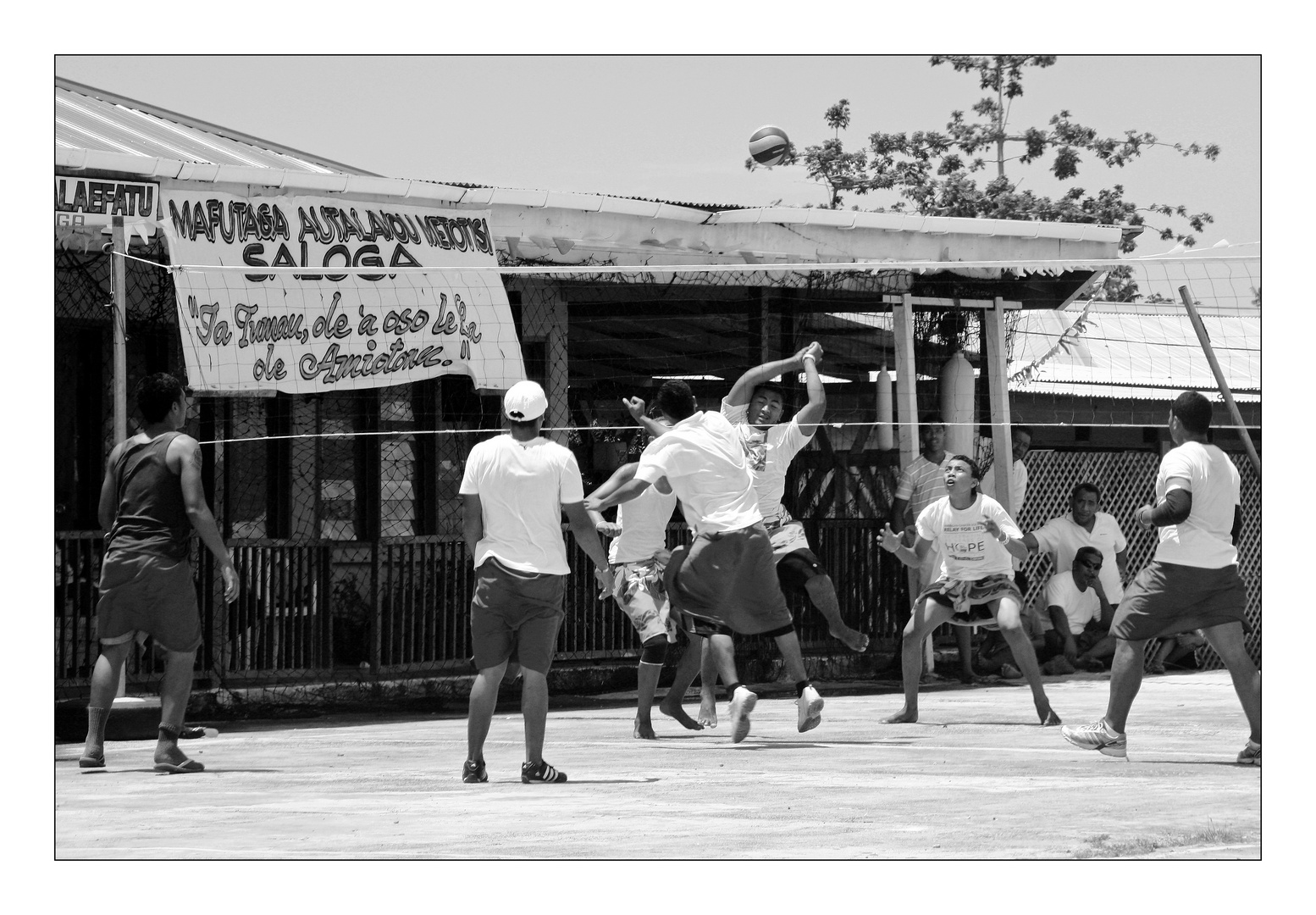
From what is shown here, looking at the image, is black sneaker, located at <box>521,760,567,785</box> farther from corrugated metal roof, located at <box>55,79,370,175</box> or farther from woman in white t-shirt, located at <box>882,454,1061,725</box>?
corrugated metal roof, located at <box>55,79,370,175</box>

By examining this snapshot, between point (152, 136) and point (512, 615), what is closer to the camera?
point (512, 615)

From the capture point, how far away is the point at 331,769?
27.1ft

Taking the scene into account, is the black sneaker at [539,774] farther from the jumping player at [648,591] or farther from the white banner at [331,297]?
the white banner at [331,297]

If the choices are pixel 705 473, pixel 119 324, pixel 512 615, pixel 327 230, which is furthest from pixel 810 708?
pixel 327 230

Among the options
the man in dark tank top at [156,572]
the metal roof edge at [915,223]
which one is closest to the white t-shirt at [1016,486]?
the metal roof edge at [915,223]

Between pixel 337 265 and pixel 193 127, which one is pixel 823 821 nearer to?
pixel 337 265

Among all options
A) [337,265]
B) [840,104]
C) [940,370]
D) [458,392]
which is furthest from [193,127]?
[840,104]

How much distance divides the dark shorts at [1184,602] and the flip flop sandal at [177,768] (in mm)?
4399

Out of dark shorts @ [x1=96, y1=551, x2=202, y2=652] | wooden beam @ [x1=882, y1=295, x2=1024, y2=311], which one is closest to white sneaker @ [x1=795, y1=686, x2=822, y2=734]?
dark shorts @ [x1=96, y1=551, x2=202, y2=652]

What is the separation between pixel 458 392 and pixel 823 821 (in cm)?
799

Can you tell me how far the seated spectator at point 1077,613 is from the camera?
44.6 ft

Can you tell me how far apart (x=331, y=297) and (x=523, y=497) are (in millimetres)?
3863

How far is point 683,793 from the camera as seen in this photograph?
284 inches

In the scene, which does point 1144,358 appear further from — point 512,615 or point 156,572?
point 156,572
